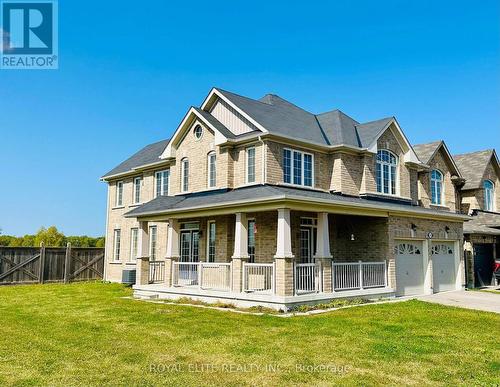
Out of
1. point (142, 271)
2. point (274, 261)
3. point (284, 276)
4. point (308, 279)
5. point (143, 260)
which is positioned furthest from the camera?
point (143, 260)

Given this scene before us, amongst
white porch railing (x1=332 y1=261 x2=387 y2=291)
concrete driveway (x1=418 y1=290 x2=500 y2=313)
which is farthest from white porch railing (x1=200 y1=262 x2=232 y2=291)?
concrete driveway (x1=418 y1=290 x2=500 y2=313)

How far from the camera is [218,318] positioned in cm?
1234

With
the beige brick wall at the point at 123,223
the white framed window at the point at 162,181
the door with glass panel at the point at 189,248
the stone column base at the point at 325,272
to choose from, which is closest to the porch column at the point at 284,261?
the stone column base at the point at 325,272

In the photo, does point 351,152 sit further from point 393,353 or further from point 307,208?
point 393,353

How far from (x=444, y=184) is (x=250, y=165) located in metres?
13.0

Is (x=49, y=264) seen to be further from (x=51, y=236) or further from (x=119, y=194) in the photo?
(x=51, y=236)

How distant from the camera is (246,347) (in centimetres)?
898

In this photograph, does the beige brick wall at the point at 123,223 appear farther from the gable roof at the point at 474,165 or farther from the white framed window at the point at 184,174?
the gable roof at the point at 474,165

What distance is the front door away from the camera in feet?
64.2

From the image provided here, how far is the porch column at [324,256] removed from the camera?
14578 millimetres

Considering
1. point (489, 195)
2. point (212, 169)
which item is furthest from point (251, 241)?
point (489, 195)

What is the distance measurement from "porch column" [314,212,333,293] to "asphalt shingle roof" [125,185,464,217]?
0.80 metres

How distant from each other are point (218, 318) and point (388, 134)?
12485 mm

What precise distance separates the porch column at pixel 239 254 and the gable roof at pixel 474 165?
1747 centimetres
